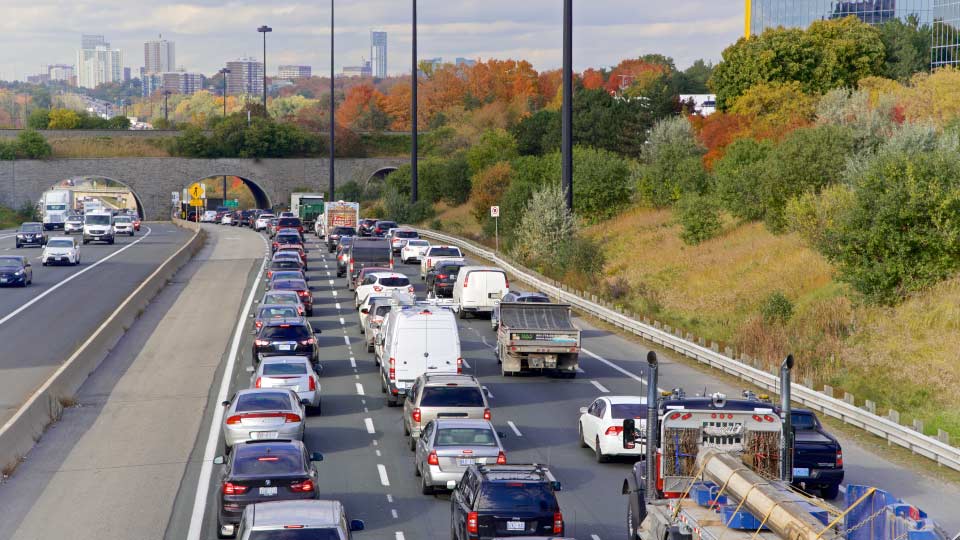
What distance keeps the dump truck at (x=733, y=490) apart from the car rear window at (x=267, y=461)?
516cm

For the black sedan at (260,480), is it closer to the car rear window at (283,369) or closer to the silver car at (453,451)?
the silver car at (453,451)

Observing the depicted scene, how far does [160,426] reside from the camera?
27.7 metres

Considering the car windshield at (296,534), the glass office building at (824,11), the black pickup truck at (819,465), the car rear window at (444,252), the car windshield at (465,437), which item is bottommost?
the black pickup truck at (819,465)

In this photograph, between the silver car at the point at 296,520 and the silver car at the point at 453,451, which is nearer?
the silver car at the point at 296,520

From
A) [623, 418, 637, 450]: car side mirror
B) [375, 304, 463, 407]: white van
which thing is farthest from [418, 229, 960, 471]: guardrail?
[623, 418, 637, 450]: car side mirror

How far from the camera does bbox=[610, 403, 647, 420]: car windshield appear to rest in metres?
23.7

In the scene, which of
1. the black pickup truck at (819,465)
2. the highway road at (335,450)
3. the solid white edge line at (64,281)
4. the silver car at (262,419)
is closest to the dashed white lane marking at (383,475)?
the highway road at (335,450)

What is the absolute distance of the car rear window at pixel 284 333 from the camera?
112ft

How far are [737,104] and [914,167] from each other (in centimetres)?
4817

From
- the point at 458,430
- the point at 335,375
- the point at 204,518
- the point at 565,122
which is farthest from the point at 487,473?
the point at 565,122

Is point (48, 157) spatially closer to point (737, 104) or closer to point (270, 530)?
point (737, 104)

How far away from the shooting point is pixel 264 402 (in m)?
24.3

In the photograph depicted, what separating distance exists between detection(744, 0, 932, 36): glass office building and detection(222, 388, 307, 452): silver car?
100m

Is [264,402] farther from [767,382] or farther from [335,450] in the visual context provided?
[767,382]
